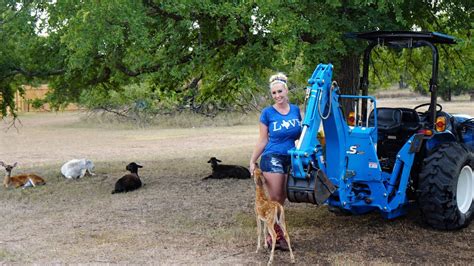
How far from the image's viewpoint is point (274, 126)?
22.7ft

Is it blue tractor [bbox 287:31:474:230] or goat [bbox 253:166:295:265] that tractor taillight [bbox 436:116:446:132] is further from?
goat [bbox 253:166:295:265]

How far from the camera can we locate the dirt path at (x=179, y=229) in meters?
6.98

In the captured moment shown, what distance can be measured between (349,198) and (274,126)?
4.29ft

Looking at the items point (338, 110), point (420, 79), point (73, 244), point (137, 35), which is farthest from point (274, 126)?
point (420, 79)

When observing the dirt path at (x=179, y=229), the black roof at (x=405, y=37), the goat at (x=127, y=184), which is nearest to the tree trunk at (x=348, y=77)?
the dirt path at (x=179, y=229)

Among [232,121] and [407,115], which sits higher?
[407,115]

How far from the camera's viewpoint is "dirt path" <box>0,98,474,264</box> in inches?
275

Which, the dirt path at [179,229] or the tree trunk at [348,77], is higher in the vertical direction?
the tree trunk at [348,77]

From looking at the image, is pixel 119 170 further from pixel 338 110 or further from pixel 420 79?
pixel 338 110

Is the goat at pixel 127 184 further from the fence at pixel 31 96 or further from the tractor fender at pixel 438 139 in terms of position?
the tractor fender at pixel 438 139

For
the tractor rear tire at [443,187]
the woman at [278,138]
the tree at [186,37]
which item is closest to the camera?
the woman at [278,138]

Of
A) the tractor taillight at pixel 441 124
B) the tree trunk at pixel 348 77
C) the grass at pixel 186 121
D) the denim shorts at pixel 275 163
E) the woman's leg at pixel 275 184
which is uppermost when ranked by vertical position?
the tree trunk at pixel 348 77

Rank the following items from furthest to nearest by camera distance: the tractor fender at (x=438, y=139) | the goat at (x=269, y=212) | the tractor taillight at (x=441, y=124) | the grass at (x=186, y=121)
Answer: the grass at (x=186, y=121) < the tractor fender at (x=438, y=139) < the tractor taillight at (x=441, y=124) < the goat at (x=269, y=212)

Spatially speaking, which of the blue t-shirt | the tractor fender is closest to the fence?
the blue t-shirt
